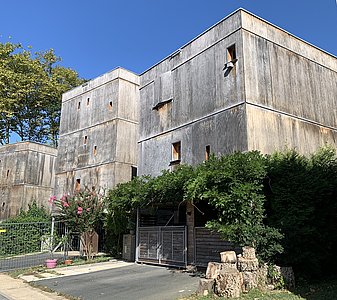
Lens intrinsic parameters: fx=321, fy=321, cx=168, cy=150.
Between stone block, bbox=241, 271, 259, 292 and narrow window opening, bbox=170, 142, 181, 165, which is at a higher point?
narrow window opening, bbox=170, 142, 181, 165

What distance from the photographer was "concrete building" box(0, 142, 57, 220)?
24.9 m

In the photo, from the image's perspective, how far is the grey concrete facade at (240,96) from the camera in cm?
1168

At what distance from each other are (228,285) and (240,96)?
688 cm

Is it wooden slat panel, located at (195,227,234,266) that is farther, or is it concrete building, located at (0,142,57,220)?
concrete building, located at (0,142,57,220)

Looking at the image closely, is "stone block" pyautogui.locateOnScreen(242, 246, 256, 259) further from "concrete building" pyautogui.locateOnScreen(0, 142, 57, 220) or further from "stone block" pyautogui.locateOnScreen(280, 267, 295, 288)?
"concrete building" pyautogui.locateOnScreen(0, 142, 57, 220)

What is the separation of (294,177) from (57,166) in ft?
57.4

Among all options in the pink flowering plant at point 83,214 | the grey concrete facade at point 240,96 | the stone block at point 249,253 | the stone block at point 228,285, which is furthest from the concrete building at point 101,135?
the stone block at point 228,285

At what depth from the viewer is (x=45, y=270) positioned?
12.1 meters

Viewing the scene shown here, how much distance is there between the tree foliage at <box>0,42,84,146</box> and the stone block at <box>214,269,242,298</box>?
27597mm

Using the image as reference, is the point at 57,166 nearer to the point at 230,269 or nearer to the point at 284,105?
the point at 284,105

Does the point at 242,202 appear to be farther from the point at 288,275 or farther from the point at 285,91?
the point at 285,91

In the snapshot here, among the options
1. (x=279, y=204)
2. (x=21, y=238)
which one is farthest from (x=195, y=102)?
(x=21, y=238)

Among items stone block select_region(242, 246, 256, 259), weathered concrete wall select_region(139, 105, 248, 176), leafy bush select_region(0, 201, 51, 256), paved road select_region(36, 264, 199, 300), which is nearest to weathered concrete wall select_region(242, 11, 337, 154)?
weathered concrete wall select_region(139, 105, 248, 176)

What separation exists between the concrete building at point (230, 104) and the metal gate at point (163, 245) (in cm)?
4
